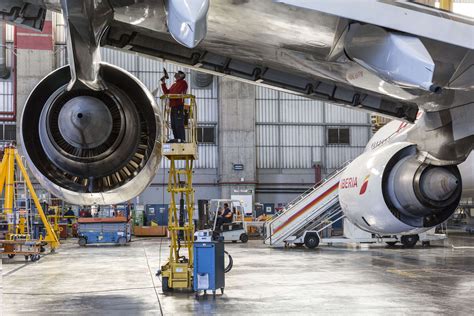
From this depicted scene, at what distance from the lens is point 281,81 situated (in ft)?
23.7

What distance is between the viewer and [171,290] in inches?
504

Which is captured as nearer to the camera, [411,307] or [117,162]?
[117,162]

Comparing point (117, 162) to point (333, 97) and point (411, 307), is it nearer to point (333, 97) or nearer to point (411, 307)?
point (333, 97)

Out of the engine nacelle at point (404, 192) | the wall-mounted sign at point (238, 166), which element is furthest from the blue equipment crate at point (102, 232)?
the engine nacelle at point (404, 192)

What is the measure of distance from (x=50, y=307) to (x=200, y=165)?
29340mm

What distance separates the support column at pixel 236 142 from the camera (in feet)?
127

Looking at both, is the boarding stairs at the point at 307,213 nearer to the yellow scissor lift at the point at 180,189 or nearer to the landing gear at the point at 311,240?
the landing gear at the point at 311,240

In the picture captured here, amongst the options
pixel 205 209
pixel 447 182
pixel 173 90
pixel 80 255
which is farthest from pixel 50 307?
pixel 205 209

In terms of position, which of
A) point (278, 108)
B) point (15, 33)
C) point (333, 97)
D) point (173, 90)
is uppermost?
point (15, 33)

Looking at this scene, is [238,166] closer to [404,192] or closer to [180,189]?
[180,189]

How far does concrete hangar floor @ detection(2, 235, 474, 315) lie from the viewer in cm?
1039

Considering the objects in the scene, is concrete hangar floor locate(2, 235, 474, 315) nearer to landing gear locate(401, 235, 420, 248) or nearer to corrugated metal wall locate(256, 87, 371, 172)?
landing gear locate(401, 235, 420, 248)

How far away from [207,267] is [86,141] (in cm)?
610

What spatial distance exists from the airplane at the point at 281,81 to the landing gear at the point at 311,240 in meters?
15.8
